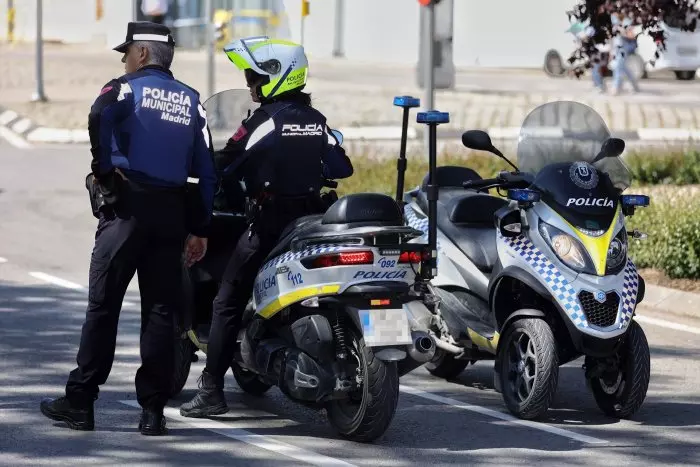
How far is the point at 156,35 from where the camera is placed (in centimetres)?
698

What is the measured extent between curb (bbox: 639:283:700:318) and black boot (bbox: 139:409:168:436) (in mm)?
4877

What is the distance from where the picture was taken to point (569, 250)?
24.8 feet

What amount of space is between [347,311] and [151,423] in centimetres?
100

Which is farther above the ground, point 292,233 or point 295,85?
point 295,85

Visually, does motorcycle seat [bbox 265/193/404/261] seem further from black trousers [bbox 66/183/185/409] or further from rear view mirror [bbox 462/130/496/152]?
rear view mirror [bbox 462/130/496/152]

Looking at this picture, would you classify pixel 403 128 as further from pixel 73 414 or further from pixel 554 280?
pixel 73 414

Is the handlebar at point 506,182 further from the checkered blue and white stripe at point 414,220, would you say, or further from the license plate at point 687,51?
the license plate at point 687,51

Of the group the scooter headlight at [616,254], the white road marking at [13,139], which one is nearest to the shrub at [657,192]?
the scooter headlight at [616,254]

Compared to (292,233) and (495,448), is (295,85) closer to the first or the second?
(292,233)

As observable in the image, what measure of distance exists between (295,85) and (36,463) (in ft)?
6.77

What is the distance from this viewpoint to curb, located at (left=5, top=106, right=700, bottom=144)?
2275cm

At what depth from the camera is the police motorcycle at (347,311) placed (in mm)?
6891

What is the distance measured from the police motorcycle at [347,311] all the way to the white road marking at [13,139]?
49.4 ft

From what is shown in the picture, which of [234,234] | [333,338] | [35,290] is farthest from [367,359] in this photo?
[35,290]
